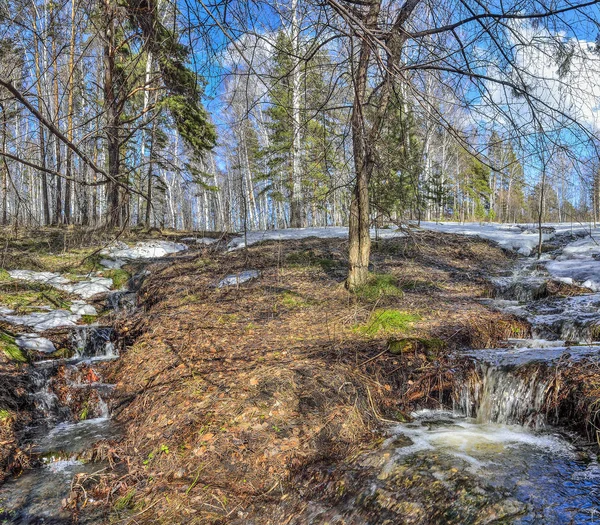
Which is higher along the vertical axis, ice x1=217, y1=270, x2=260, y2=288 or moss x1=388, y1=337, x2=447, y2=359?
ice x1=217, y1=270, x2=260, y2=288

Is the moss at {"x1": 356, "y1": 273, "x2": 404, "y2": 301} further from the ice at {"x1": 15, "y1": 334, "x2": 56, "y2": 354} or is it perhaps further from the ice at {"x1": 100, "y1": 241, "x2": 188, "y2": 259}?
the ice at {"x1": 100, "y1": 241, "x2": 188, "y2": 259}

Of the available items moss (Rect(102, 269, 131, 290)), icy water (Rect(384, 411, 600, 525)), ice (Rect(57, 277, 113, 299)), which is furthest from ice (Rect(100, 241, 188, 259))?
icy water (Rect(384, 411, 600, 525))

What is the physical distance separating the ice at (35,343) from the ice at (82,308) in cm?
142

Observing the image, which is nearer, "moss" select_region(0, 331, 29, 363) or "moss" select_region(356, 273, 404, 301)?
"moss" select_region(0, 331, 29, 363)

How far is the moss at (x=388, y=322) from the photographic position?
5.38 m

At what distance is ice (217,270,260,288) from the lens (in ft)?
26.8

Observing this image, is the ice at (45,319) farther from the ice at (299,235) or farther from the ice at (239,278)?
the ice at (299,235)

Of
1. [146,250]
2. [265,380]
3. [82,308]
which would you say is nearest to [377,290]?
[265,380]

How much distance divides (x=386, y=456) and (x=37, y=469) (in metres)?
3.35

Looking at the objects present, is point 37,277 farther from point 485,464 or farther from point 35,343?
point 485,464

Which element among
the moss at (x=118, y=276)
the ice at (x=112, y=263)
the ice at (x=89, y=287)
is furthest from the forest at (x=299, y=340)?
the ice at (x=112, y=263)

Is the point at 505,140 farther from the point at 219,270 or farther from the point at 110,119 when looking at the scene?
the point at 219,270

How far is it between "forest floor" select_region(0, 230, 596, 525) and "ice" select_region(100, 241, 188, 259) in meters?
4.08

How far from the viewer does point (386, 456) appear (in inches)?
122
